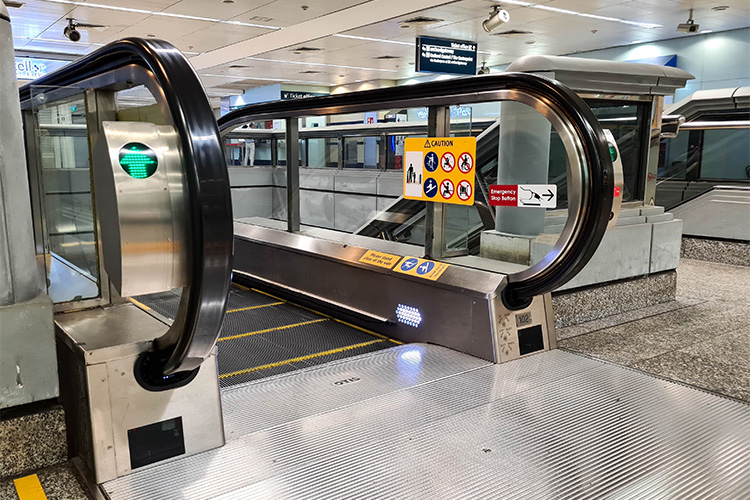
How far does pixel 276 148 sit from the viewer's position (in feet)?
21.5

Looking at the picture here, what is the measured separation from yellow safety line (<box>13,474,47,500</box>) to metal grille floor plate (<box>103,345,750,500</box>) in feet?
0.81

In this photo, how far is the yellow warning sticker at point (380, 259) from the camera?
4.27 metres

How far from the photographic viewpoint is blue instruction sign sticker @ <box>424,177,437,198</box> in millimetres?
4078

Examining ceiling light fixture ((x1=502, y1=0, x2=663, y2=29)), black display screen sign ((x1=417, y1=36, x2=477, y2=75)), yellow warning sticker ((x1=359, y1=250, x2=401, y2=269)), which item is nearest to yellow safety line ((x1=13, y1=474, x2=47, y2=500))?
yellow warning sticker ((x1=359, y1=250, x2=401, y2=269))

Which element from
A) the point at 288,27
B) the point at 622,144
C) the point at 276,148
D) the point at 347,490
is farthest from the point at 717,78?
the point at 347,490

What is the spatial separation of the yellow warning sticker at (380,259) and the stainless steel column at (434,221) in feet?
0.83

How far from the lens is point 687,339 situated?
4.14 meters

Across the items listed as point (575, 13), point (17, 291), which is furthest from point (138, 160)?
point (575, 13)

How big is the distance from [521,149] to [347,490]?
9.36ft

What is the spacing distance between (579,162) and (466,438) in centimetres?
152

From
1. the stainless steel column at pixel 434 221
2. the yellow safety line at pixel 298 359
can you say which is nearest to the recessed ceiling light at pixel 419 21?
the stainless steel column at pixel 434 221

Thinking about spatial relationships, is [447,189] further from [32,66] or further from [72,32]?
[32,66]

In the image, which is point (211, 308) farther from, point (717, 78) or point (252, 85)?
point (252, 85)

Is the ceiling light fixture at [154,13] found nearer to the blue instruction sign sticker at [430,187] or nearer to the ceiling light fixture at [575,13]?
the ceiling light fixture at [575,13]
